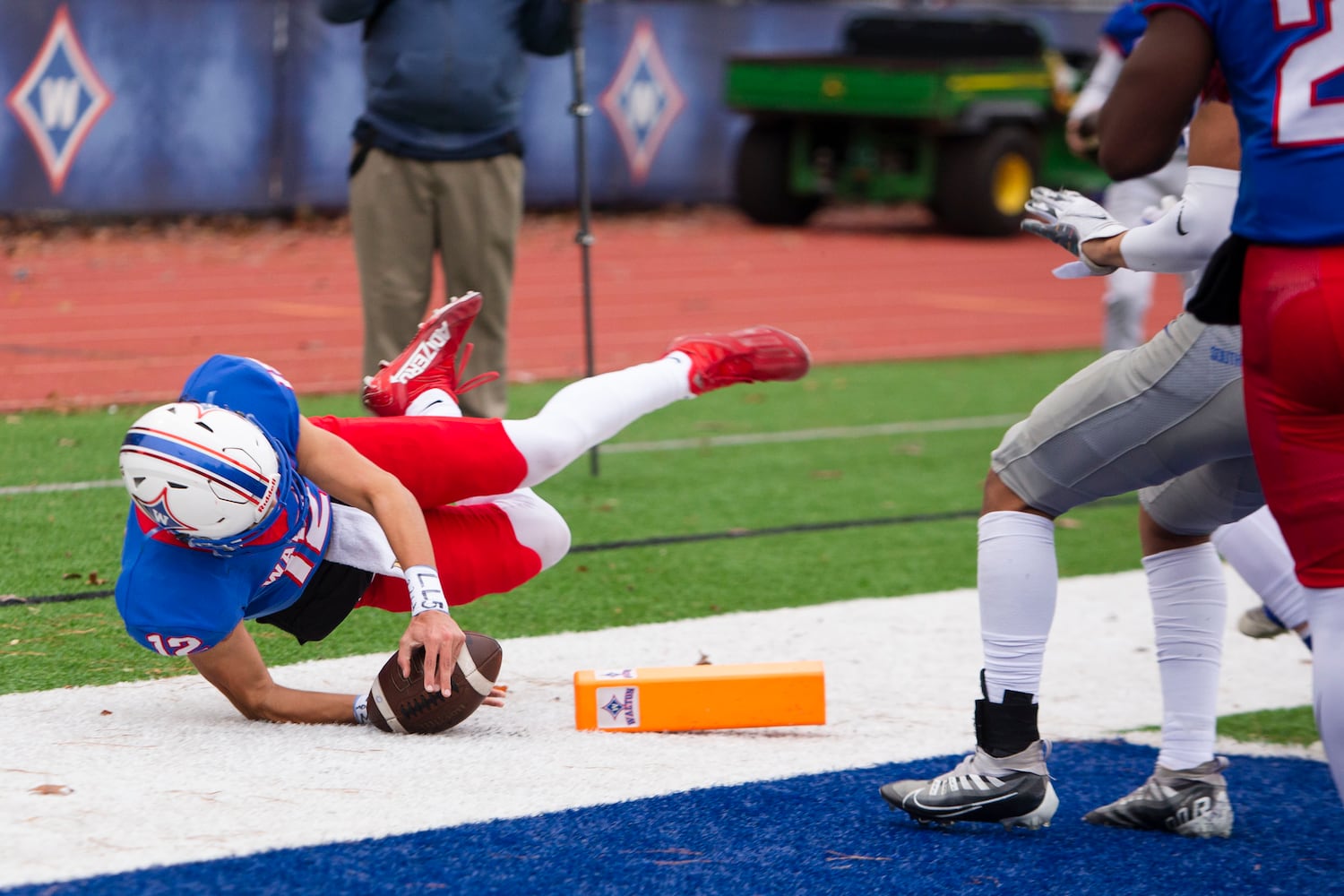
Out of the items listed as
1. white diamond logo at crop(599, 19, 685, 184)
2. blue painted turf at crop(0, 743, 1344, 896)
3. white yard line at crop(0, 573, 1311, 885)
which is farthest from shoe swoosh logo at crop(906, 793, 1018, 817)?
white diamond logo at crop(599, 19, 685, 184)

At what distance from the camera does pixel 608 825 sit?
331 centimetres

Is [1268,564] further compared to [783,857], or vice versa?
[1268,564]

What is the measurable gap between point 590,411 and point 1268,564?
1.73m

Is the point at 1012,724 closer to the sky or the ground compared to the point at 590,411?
closer to the ground

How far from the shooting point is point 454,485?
4.05 m

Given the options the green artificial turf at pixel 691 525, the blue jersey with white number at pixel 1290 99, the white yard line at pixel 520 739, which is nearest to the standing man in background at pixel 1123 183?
the green artificial turf at pixel 691 525

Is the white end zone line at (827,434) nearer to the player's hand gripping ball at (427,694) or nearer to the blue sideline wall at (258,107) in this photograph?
the player's hand gripping ball at (427,694)

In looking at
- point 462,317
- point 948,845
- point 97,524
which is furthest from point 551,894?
point 97,524

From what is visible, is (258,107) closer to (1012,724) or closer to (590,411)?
(590,411)

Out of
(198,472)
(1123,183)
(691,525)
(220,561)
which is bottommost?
(691,525)

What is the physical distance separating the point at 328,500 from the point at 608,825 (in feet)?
3.66

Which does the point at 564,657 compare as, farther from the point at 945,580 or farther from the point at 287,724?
the point at 945,580

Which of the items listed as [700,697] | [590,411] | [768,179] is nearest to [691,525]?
[590,411]

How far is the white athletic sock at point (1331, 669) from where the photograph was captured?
8.79 feet
